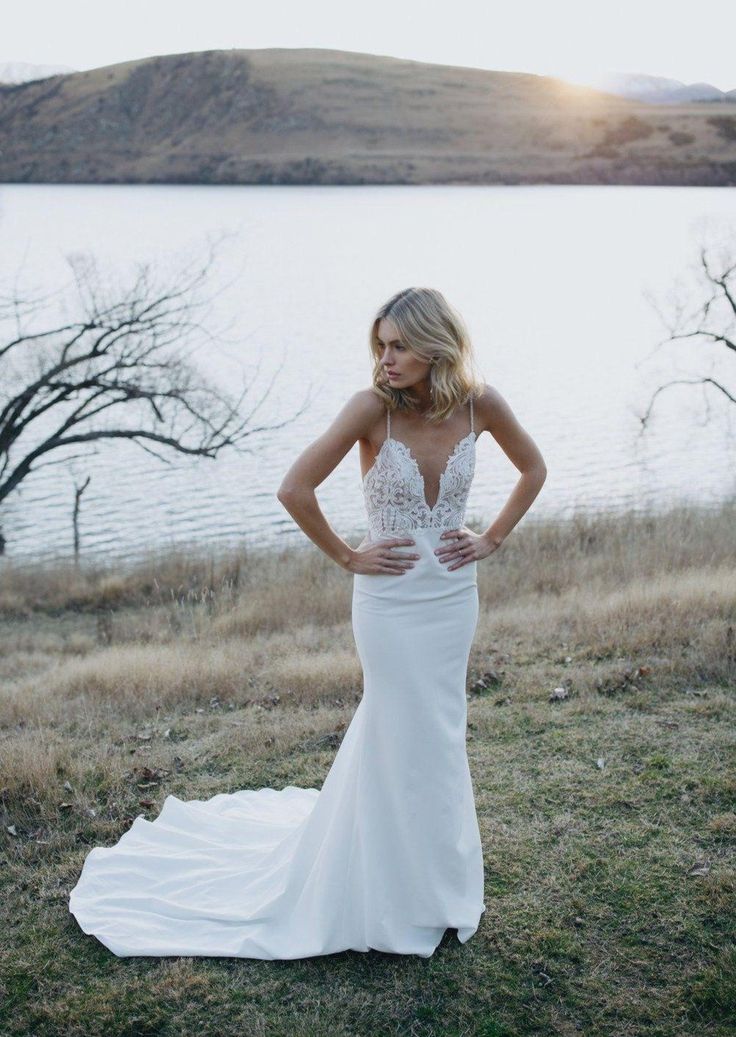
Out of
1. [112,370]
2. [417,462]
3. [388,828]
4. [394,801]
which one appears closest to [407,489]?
[417,462]

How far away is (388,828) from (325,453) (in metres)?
1.67

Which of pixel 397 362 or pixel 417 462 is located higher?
pixel 397 362

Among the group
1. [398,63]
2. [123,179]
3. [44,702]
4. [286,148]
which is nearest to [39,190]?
[123,179]

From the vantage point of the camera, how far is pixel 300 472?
4223mm

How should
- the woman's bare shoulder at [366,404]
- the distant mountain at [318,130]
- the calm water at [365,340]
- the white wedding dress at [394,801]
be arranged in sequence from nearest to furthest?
the woman's bare shoulder at [366,404], the white wedding dress at [394,801], the calm water at [365,340], the distant mountain at [318,130]

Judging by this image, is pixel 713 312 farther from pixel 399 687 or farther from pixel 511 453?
pixel 399 687

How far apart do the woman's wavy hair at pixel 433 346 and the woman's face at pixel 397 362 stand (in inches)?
0.8

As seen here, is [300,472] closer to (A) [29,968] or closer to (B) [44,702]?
(A) [29,968]

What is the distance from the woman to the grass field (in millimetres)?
153

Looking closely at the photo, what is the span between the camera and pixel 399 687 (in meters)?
4.32

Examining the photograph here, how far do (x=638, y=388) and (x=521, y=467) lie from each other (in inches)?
1146

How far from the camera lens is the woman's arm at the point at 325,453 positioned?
417 centimetres

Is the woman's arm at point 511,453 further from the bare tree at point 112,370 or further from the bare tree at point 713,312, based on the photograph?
the bare tree at point 713,312

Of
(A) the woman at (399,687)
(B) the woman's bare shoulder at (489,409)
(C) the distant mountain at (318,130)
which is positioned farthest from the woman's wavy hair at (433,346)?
(C) the distant mountain at (318,130)
